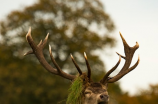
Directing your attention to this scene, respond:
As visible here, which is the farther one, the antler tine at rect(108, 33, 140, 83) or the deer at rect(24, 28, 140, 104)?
the antler tine at rect(108, 33, 140, 83)

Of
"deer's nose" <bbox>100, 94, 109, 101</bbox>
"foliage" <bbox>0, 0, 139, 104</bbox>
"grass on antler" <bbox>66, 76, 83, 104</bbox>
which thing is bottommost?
"foliage" <bbox>0, 0, 139, 104</bbox>

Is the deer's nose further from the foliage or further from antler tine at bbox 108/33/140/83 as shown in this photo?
the foliage

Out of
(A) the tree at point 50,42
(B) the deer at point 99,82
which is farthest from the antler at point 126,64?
(A) the tree at point 50,42

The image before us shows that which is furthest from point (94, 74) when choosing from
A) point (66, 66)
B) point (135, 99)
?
point (135, 99)

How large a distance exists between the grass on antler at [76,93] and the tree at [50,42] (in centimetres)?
2031

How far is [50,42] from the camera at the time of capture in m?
29.0

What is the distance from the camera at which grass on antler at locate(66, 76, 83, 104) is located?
6902 millimetres

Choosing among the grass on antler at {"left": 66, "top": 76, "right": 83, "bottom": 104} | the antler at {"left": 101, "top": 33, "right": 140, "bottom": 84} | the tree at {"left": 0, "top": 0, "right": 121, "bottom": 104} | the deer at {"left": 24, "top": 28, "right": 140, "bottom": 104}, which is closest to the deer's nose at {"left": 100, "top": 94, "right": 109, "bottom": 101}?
the deer at {"left": 24, "top": 28, "right": 140, "bottom": 104}

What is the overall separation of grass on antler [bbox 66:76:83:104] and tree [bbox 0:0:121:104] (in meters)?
20.3

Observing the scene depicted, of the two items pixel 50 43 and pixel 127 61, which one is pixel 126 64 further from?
pixel 50 43

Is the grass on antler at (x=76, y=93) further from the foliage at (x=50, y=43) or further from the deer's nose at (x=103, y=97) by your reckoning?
the foliage at (x=50, y=43)

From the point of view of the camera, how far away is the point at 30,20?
98.7 ft

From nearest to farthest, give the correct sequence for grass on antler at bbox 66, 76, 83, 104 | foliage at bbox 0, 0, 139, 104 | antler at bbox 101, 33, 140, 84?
grass on antler at bbox 66, 76, 83, 104, antler at bbox 101, 33, 140, 84, foliage at bbox 0, 0, 139, 104

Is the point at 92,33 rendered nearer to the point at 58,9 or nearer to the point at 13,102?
the point at 58,9
